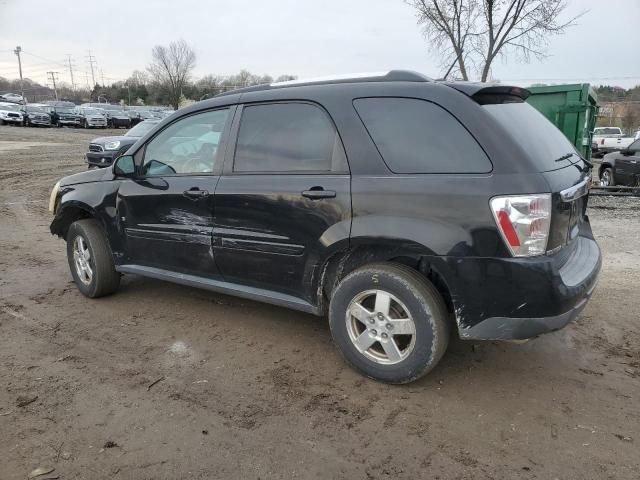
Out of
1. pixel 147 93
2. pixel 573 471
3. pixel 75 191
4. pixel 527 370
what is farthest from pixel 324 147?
pixel 147 93

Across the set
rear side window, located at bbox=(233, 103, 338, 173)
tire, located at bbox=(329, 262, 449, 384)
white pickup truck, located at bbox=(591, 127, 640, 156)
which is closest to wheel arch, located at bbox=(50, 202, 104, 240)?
rear side window, located at bbox=(233, 103, 338, 173)

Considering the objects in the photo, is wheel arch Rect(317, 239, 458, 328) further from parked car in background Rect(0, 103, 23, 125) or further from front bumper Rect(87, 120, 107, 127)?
front bumper Rect(87, 120, 107, 127)

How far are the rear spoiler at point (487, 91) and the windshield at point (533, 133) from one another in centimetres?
4

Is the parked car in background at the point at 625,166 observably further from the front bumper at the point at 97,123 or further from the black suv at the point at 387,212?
the front bumper at the point at 97,123

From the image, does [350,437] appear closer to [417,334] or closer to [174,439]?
[417,334]

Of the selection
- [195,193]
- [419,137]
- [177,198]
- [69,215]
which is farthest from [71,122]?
[419,137]

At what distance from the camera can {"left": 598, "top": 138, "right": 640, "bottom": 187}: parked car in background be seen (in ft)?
36.1

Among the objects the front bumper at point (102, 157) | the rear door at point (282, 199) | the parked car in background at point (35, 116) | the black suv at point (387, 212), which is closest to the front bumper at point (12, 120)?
the parked car in background at point (35, 116)

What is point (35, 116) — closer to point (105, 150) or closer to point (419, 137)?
point (105, 150)

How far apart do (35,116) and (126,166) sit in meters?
35.8

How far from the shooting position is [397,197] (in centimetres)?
295

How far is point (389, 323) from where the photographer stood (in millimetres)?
3074

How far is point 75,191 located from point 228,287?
203 cm

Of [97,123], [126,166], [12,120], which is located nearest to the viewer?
[126,166]
